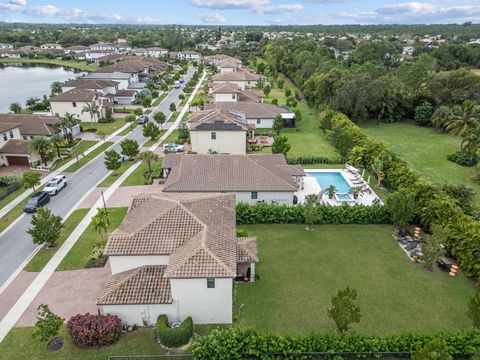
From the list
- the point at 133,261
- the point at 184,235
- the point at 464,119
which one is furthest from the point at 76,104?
the point at 464,119

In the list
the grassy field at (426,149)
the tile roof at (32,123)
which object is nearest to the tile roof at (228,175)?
the grassy field at (426,149)

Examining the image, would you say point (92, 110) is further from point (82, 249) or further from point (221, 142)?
point (82, 249)

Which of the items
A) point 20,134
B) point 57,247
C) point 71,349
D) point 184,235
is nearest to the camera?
point 71,349

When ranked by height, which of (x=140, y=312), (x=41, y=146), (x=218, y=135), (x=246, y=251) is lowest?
(x=140, y=312)

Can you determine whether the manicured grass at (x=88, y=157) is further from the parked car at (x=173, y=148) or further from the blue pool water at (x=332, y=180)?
the blue pool water at (x=332, y=180)

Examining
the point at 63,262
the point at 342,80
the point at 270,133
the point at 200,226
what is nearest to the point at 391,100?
the point at 342,80

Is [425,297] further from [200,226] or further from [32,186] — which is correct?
[32,186]

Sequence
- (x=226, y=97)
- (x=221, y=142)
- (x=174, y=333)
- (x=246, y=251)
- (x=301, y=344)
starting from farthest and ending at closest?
(x=226, y=97) → (x=221, y=142) → (x=246, y=251) → (x=174, y=333) → (x=301, y=344)
